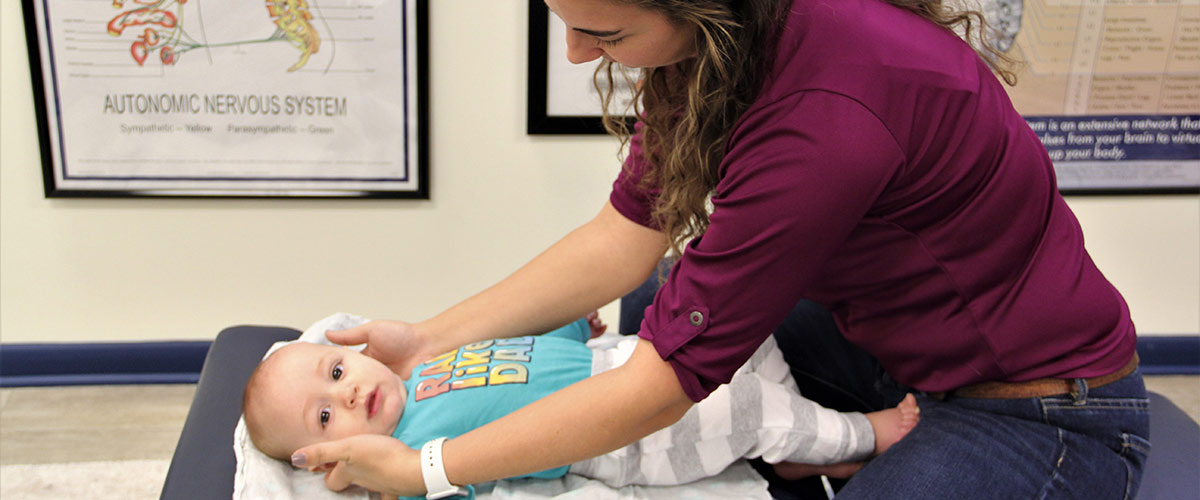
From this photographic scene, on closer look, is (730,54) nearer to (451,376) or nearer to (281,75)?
(451,376)

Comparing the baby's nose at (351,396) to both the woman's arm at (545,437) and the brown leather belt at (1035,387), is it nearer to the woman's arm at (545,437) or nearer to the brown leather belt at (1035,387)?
the woman's arm at (545,437)

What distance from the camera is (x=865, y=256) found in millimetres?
1130

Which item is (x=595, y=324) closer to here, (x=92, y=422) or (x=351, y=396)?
(x=351, y=396)

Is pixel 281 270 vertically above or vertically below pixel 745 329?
below

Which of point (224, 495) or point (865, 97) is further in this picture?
point (224, 495)

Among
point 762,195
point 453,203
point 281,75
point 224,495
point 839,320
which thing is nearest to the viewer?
point 762,195

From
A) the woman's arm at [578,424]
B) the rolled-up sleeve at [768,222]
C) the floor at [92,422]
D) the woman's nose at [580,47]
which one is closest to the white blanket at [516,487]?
the woman's arm at [578,424]

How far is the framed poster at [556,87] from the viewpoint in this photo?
2.07 m

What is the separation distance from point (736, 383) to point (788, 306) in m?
0.39

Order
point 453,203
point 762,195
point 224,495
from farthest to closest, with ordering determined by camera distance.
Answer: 1. point 453,203
2. point 224,495
3. point 762,195

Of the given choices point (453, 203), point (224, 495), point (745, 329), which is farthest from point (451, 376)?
point (453, 203)

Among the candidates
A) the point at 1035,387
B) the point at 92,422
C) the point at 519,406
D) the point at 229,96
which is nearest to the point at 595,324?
the point at 519,406

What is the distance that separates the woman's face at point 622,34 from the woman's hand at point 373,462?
1.90 feet

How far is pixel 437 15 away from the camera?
207 centimetres
